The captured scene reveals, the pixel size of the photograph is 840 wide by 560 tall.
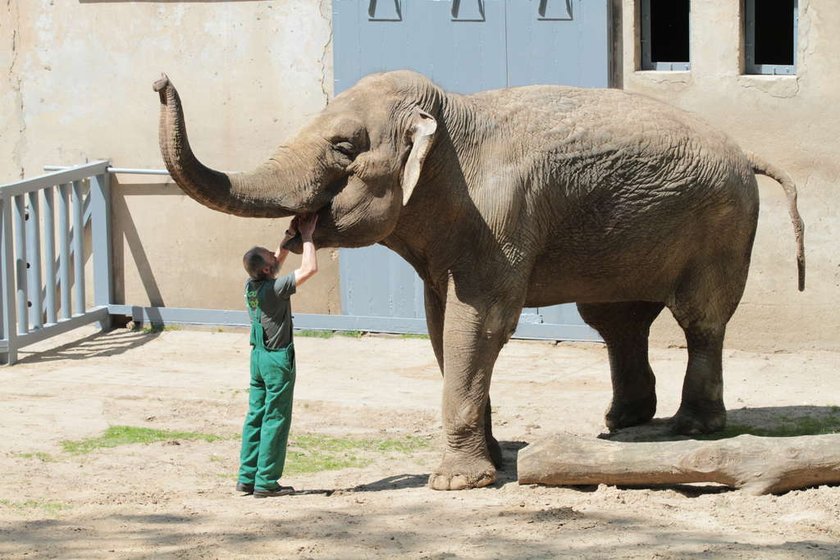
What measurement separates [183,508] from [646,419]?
3.05 metres

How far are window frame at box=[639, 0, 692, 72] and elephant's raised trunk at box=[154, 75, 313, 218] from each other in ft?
15.4

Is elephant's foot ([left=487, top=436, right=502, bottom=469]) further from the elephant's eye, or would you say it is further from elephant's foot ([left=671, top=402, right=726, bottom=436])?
the elephant's eye

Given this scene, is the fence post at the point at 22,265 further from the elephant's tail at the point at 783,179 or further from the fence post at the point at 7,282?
the elephant's tail at the point at 783,179

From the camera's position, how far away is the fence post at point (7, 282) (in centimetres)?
1150

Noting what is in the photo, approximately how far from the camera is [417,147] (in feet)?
24.8

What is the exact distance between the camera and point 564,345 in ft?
39.1

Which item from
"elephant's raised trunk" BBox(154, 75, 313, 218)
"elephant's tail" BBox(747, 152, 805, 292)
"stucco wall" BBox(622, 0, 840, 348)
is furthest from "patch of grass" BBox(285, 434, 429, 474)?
"stucco wall" BBox(622, 0, 840, 348)

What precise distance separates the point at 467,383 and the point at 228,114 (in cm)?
533

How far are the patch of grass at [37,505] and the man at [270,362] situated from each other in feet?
3.10

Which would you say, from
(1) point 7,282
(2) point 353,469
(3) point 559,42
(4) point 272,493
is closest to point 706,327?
(2) point 353,469

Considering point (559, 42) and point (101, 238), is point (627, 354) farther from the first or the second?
point (101, 238)

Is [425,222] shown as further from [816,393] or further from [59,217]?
[59,217]

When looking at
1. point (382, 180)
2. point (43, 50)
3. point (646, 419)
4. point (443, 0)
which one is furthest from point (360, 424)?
point (43, 50)

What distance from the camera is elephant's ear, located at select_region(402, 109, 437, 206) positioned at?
7.52m
